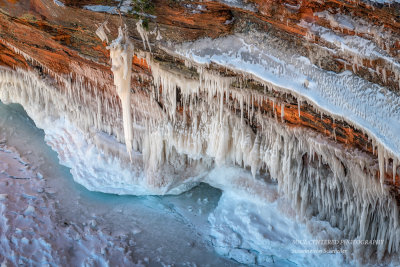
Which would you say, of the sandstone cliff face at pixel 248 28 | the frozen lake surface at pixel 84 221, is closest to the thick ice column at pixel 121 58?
the sandstone cliff face at pixel 248 28

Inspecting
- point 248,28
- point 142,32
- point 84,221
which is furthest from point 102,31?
point 84,221

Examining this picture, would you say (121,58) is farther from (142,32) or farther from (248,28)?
(248,28)

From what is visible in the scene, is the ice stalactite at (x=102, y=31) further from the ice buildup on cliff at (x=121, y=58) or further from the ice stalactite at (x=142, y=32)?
the ice stalactite at (x=142, y=32)

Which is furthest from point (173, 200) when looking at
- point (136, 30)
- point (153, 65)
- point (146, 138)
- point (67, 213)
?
point (136, 30)

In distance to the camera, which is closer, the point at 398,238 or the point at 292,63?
the point at 292,63

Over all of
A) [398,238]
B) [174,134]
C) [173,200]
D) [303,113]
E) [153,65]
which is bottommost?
[173,200]

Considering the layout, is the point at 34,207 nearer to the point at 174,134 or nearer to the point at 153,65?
the point at 174,134

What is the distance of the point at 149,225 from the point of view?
6211mm

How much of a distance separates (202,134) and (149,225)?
1736 millimetres

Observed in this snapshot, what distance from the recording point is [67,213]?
6160mm

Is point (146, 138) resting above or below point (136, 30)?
below

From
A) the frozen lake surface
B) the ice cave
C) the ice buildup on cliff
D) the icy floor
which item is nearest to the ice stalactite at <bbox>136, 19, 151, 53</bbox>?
the ice cave

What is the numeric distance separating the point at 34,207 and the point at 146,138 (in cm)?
207

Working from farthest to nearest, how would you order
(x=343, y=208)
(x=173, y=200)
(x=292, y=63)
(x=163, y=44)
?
(x=173, y=200), (x=343, y=208), (x=163, y=44), (x=292, y=63)
